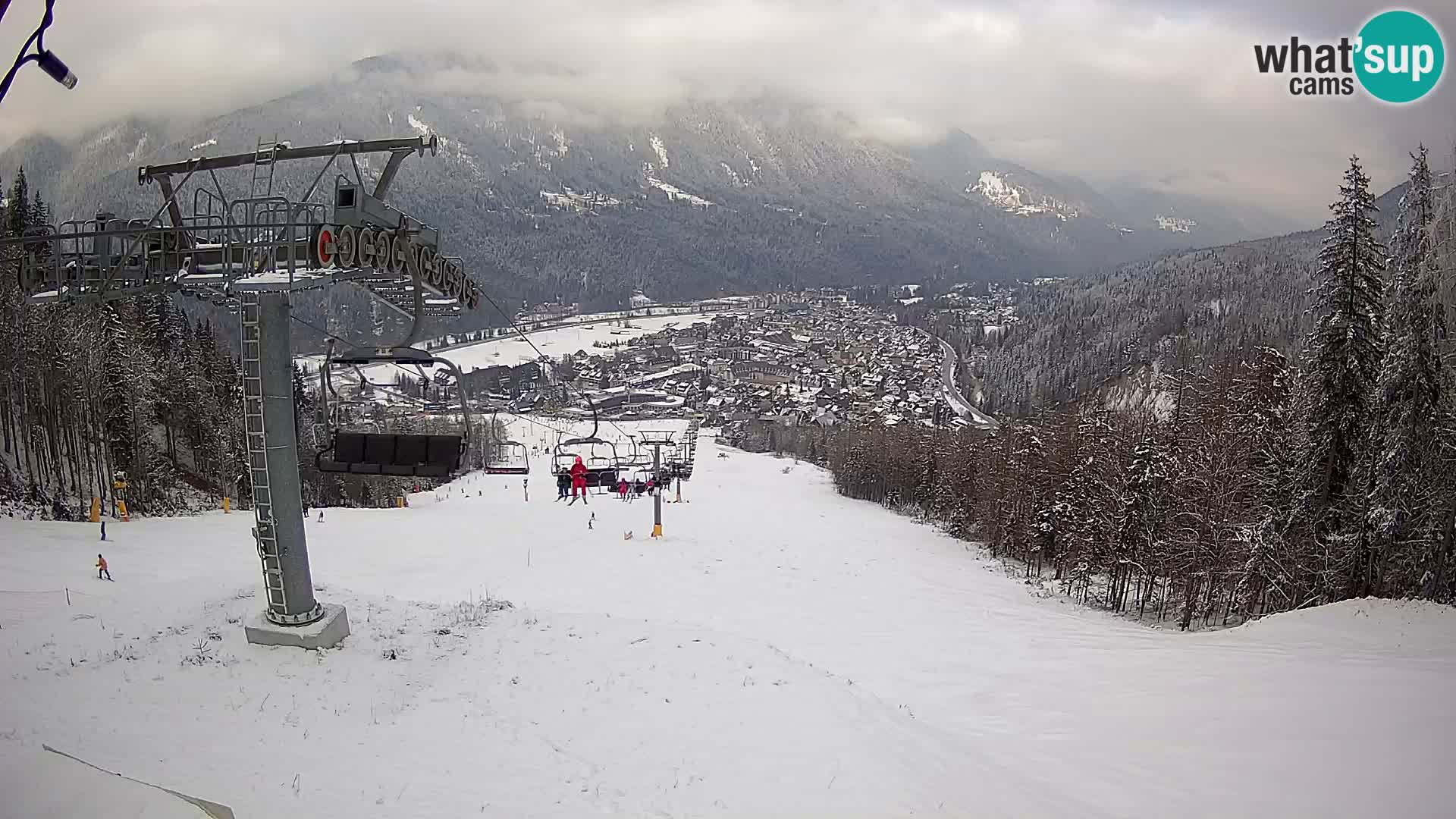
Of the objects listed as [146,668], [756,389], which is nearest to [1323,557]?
[146,668]

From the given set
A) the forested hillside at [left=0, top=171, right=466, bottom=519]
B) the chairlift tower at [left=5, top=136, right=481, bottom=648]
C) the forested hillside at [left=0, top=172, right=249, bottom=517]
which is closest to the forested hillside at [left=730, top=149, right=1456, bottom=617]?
the chairlift tower at [left=5, top=136, right=481, bottom=648]

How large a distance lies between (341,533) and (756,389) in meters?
132

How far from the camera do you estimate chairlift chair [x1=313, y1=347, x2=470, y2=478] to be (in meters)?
8.58

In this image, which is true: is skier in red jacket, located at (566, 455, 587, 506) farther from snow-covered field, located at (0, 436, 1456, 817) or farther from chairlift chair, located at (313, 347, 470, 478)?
chairlift chair, located at (313, 347, 470, 478)

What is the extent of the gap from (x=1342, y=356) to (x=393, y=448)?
71.6 ft

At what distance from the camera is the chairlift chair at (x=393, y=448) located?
28.1 ft

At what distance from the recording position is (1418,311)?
56.1 feet

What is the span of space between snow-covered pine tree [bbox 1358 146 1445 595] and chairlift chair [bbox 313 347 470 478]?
20999mm

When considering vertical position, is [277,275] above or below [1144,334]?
below

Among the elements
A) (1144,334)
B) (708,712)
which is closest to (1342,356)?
(708,712)

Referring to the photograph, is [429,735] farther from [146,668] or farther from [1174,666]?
[1174,666]

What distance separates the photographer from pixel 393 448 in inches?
364

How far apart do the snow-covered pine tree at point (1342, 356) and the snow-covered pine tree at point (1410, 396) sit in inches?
16.7

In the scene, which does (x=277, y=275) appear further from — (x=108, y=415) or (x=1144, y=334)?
(x=1144, y=334)
